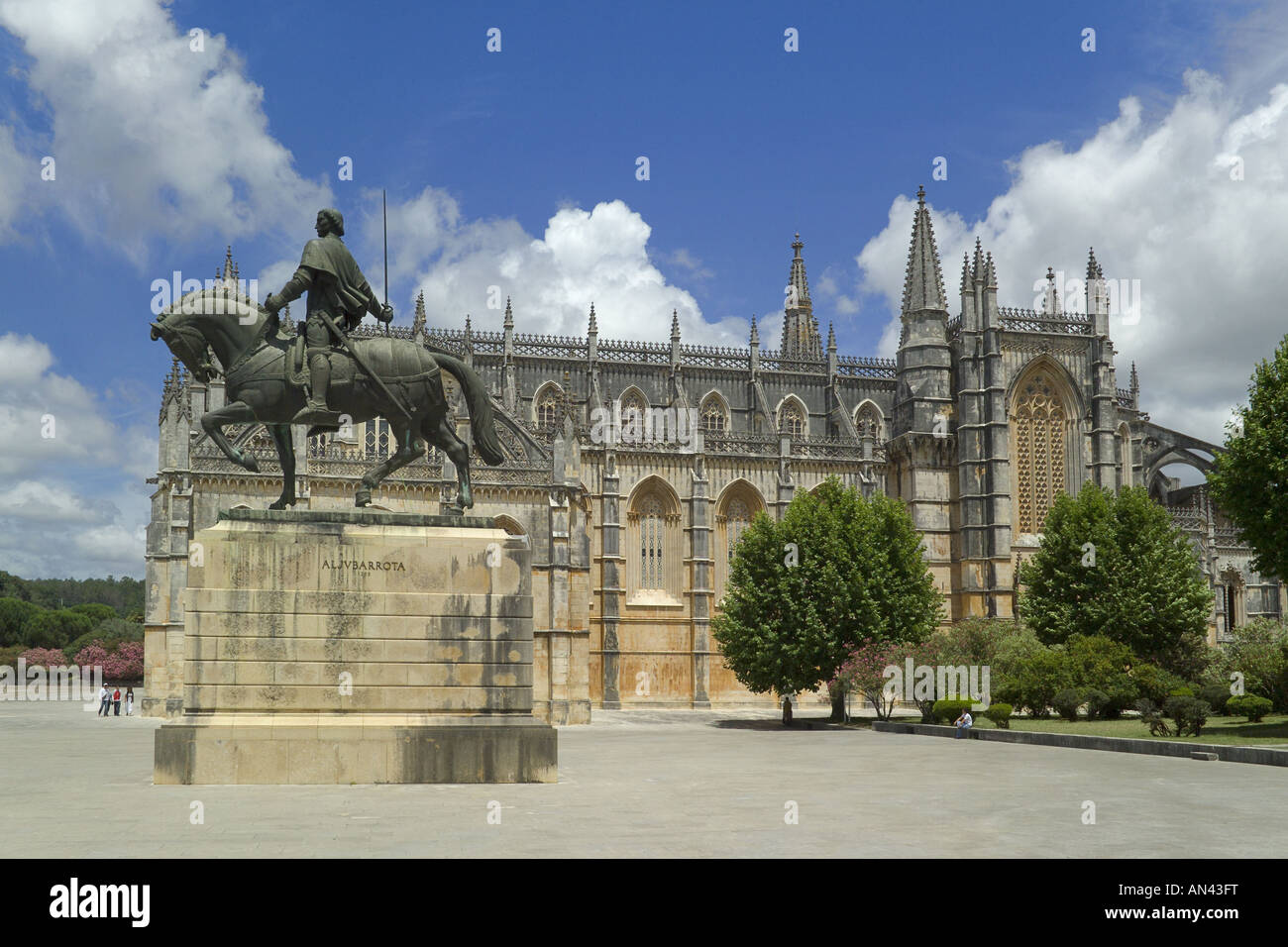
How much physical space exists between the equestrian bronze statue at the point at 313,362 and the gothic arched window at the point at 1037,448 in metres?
50.3

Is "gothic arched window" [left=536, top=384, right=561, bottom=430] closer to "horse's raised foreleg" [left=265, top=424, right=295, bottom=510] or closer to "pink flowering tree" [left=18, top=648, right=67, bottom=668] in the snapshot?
"horse's raised foreleg" [left=265, top=424, right=295, bottom=510]

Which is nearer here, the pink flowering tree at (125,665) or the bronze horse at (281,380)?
the bronze horse at (281,380)

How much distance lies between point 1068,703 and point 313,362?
26617 millimetres

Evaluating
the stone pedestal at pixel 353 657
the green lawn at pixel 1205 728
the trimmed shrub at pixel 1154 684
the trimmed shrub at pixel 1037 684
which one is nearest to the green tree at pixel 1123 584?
the trimmed shrub at pixel 1037 684

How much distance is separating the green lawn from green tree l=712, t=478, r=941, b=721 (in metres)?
6.92

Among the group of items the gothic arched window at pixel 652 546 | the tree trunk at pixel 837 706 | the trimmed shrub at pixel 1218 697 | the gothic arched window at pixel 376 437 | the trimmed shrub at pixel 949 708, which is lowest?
the tree trunk at pixel 837 706

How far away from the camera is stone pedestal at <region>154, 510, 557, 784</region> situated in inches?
611

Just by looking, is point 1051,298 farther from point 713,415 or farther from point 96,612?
point 96,612

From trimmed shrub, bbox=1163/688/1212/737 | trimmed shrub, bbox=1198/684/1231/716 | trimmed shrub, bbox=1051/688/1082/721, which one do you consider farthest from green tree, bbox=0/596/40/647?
trimmed shrub, bbox=1163/688/1212/737

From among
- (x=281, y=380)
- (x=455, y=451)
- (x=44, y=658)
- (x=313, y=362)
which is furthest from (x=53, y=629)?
(x=313, y=362)

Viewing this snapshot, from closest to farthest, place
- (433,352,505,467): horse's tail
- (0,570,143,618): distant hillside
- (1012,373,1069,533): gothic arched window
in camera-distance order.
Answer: (433,352,505,467): horse's tail → (1012,373,1069,533): gothic arched window → (0,570,143,618): distant hillside

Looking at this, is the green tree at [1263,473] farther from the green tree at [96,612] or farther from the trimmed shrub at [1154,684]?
the green tree at [96,612]

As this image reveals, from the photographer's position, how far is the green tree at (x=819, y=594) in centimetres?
4372

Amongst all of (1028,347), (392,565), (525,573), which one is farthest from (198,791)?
(1028,347)
